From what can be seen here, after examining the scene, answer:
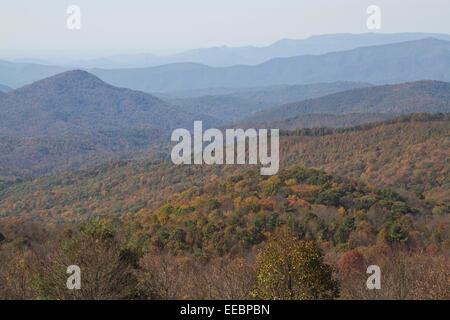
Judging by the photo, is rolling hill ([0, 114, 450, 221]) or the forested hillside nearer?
the forested hillside

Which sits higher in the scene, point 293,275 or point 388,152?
point 293,275

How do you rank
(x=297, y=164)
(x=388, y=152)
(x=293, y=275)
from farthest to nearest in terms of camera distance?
1. (x=297, y=164)
2. (x=388, y=152)
3. (x=293, y=275)

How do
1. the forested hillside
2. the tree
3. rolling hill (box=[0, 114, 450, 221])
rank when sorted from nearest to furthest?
1. the tree
2. the forested hillside
3. rolling hill (box=[0, 114, 450, 221])

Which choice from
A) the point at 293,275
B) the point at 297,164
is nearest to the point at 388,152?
the point at 297,164

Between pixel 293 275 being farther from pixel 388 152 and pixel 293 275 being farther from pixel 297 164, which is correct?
pixel 297 164

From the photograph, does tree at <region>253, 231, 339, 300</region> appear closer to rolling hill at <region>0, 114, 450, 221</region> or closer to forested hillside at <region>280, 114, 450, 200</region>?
forested hillside at <region>280, 114, 450, 200</region>

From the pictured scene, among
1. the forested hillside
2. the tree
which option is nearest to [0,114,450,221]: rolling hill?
the forested hillside

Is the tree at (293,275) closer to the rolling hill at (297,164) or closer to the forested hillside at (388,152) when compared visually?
the forested hillside at (388,152)
